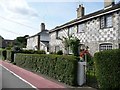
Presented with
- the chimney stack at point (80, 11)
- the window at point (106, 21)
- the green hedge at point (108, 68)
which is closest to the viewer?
the green hedge at point (108, 68)

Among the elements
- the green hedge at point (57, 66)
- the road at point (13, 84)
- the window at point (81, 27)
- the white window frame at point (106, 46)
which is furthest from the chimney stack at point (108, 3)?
the road at point (13, 84)

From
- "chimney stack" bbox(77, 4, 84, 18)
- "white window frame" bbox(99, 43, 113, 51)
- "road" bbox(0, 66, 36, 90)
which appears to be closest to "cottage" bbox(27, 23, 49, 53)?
"chimney stack" bbox(77, 4, 84, 18)

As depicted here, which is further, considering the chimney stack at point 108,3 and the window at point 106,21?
the chimney stack at point 108,3

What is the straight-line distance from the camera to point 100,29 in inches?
972

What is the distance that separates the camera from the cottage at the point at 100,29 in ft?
73.4

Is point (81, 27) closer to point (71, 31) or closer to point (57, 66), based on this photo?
point (71, 31)

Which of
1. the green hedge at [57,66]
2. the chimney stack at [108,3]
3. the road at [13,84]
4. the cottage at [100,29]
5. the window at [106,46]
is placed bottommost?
the road at [13,84]

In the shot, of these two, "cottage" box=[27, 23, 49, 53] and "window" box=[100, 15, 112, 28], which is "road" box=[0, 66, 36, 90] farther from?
"cottage" box=[27, 23, 49, 53]

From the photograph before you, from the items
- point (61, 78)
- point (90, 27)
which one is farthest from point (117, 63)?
point (90, 27)

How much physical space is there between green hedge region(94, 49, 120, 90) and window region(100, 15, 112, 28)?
40.1 ft

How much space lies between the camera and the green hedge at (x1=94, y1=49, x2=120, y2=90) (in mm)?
10773

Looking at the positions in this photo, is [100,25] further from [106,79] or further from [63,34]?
[106,79]

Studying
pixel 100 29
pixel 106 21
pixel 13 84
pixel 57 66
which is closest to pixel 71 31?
pixel 100 29

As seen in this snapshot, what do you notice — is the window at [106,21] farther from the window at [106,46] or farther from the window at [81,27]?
the window at [81,27]
